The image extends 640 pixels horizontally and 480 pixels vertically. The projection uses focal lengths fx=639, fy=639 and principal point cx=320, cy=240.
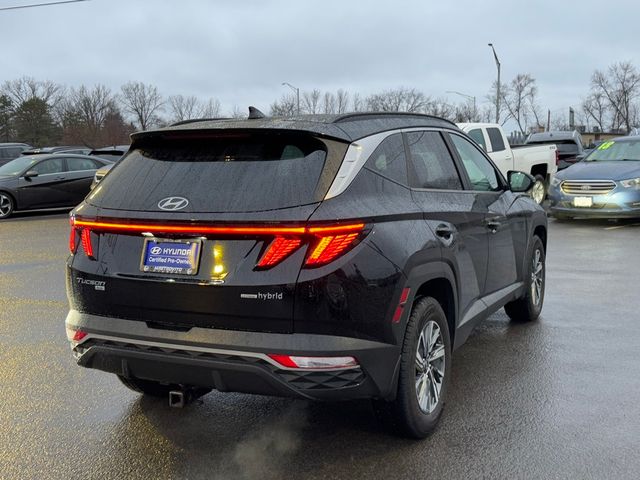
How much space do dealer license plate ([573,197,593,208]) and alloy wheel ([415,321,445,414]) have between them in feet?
34.2

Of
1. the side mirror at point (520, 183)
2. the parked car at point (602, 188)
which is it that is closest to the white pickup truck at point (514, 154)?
the parked car at point (602, 188)

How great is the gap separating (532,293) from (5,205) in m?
14.2

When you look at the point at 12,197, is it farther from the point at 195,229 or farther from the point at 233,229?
the point at 233,229

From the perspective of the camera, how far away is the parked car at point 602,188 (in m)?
12.7

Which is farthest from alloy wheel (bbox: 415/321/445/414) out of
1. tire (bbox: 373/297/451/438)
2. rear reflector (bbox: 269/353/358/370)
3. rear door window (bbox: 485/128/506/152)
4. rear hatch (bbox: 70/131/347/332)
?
rear door window (bbox: 485/128/506/152)

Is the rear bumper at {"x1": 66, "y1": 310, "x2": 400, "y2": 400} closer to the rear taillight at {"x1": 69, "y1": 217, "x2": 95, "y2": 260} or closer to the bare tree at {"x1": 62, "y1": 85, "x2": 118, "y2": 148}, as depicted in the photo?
the rear taillight at {"x1": 69, "y1": 217, "x2": 95, "y2": 260}

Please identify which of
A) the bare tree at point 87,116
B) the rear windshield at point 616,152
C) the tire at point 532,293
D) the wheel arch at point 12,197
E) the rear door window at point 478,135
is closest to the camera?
the tire at point 532,293

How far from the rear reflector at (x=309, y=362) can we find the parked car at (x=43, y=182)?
1507cm

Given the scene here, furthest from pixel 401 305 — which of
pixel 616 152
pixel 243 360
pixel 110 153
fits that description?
pixel 110 153

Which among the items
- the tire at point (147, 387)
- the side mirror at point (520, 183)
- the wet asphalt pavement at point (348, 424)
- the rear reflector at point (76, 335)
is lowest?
the wet asphalt pavement at point (348, 424)

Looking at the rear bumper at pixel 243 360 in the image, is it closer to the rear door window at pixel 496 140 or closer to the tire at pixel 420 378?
the tire at pixel 420 378

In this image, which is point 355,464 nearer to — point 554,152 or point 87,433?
point 87,433

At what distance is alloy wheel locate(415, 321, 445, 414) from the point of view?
357 centimetres

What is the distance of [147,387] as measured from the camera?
4117 mm
